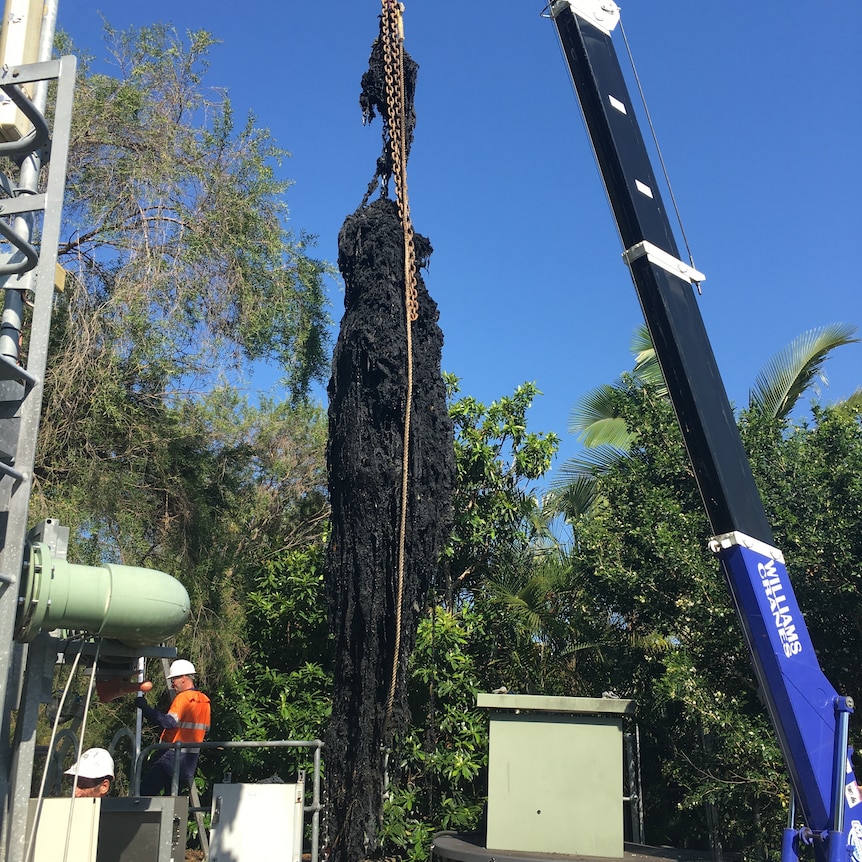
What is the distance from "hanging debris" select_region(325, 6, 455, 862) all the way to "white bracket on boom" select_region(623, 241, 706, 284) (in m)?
1.46

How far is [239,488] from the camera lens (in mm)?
13891

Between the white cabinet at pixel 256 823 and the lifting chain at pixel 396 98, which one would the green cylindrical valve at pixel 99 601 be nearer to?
the lifting chain at pixel 396 98

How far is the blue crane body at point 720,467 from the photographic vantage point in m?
5.58

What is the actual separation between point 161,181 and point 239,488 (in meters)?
4.29

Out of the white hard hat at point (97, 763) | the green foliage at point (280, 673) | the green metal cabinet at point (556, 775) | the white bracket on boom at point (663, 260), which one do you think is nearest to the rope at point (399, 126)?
the white bracket on boom at point (663, 260)

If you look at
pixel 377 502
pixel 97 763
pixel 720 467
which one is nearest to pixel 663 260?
pixel 720 467

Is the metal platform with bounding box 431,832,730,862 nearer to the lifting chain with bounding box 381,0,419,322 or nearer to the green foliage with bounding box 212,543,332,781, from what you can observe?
the green foliage with bounding box 212,543,332,781

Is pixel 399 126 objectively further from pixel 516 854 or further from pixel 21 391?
pixel 516 854

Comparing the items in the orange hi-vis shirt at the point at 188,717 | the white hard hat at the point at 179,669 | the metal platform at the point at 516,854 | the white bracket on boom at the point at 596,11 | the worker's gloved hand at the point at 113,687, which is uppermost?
the white bracket on boom at the point at 596,11

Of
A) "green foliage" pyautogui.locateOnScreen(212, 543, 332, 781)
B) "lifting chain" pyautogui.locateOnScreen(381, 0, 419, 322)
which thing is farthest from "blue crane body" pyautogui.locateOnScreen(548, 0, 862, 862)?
"green foliage" pyautogui.locateOnScreen(212, 543, 332, 781)

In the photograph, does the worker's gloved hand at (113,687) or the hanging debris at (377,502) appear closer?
the worker's gloved hand at (113,687)

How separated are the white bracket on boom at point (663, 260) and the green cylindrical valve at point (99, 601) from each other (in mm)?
3680

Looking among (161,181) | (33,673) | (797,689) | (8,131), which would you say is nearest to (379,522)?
(33,673)

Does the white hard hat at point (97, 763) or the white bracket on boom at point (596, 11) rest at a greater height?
the white bracket on boom at point (596, 11)
